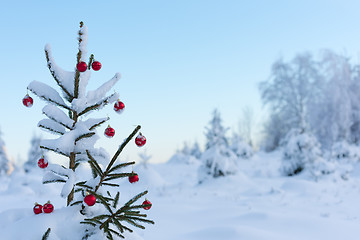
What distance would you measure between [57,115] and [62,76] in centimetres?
31

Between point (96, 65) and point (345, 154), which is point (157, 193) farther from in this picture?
point (345, 154)

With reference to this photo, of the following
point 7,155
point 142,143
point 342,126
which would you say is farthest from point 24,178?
point 342,126

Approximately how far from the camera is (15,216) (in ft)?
6.81

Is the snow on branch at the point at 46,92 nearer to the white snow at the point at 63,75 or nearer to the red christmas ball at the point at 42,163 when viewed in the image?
the white snow at the point at 63,75

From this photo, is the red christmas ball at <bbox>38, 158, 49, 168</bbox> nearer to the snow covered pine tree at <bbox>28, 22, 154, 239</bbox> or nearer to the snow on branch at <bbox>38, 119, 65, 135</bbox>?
the snow covered pine tree at <bbox>28, 22, 154, 239</bbox>

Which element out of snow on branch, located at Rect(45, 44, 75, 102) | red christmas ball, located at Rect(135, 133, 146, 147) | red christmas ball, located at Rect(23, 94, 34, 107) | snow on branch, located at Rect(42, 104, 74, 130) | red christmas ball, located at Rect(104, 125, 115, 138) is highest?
snow on branch, located at Rect(45, 44, 75, 102)

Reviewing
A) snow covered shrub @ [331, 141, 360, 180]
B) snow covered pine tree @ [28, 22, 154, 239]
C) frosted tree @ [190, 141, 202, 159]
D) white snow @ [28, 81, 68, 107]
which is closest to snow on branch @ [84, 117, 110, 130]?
snow covered pine tree @ [28, 22, 154, 239]

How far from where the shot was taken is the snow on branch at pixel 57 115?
1883 mm

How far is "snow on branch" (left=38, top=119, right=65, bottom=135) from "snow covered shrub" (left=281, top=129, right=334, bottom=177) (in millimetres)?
13558

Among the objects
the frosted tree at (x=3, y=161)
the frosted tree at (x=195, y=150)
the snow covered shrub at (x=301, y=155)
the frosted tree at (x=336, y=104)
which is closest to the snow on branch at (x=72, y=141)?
the snow covered shrub at (x=301, y=155)

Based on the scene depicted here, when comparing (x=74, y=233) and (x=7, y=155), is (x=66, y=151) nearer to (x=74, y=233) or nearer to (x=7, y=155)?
Result: (x=74, y=233)

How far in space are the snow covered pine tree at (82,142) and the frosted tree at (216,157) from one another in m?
10.5

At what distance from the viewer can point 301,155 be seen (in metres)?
14.5

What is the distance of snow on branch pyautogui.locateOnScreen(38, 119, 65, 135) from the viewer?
→ 74.6 inches
